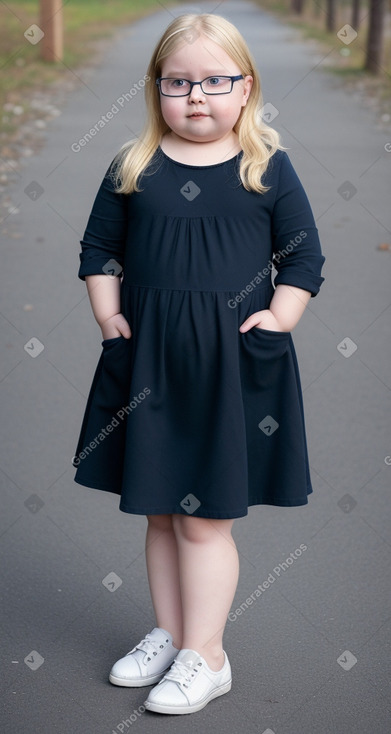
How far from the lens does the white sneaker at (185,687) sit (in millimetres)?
3125

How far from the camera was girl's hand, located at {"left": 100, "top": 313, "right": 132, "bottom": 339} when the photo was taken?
3.07 meters

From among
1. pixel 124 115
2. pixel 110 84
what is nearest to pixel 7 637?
pixel 124 115

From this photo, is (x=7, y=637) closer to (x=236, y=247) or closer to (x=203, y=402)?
(x=203, y=402)

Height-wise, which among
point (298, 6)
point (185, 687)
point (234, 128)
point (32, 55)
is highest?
point (298, 6)

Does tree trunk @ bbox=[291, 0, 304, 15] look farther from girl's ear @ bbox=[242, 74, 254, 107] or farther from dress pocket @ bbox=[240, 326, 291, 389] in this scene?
dress pocket @ bbox=[240, 326, 291, 389]

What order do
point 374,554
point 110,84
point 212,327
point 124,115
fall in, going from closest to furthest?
point 212,327 < point 374,554 < point 124,115 < point 110,84

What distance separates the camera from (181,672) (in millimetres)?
3154

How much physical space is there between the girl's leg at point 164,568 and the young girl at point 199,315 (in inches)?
3.8

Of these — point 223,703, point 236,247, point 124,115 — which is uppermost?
point 124,115

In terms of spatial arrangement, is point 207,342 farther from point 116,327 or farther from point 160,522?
point 160,522

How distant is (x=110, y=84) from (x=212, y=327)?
14.9 metres

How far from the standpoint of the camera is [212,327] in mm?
2986

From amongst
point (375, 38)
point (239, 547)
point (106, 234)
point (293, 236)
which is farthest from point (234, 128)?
point (375, 38)

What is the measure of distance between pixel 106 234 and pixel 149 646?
1.16 meters
